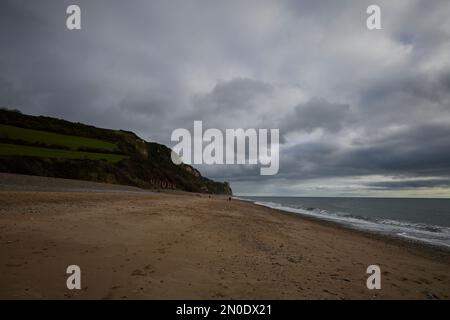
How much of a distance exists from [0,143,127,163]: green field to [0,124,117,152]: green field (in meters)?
2.94

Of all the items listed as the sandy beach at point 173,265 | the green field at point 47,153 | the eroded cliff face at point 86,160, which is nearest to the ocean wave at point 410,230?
the sandy beach at point 173,265

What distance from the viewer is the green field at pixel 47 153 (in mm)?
40844

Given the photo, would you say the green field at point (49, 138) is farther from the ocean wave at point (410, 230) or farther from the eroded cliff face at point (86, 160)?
the ocean wave at point (410, 230)

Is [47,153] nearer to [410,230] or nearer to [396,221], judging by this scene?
[410,230]

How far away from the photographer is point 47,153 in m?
46.4

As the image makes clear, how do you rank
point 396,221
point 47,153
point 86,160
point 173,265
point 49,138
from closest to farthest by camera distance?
point 173,265 < point 396,221 < point 47,153 < point 86,160 < point 49,138

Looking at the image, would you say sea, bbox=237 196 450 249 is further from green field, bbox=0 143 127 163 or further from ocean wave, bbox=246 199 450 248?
green field, bbox=0 143 127 163

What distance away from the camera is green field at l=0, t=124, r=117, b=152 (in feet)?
155

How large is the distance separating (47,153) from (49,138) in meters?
8.08

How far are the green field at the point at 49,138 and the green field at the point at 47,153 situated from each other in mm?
2937

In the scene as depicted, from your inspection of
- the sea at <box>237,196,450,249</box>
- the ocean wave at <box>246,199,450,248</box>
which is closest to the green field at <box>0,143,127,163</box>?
the sea at <box>237,196,450,249</box>

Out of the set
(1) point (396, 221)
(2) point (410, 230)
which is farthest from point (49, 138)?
(1) point (396, 221)
